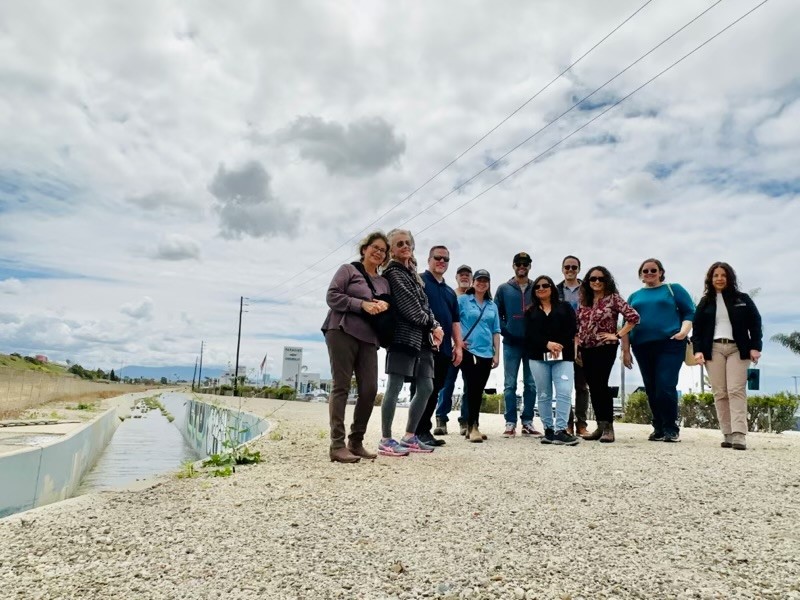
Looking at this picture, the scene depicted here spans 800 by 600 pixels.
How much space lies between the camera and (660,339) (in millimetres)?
5988

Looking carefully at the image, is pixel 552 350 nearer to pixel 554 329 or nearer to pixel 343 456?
pixel 554 329

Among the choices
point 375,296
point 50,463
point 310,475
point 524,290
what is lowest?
point 50,463

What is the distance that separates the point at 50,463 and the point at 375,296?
15.6ft

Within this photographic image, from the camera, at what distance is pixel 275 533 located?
257cm

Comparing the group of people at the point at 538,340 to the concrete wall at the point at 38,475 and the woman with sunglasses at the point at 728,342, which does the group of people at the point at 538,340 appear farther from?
the concrete wall at the point at 38,475

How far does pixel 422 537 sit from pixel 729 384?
438 centimetres

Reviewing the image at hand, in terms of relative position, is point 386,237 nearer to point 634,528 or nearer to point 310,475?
point 310,475

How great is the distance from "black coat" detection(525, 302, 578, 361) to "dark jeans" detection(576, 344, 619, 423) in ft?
0.89

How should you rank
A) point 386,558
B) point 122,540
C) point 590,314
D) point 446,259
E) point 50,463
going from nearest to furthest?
1. point 386,558
2. point 122,540
3. point 446,259
4. point 590,314
5. point 50,463

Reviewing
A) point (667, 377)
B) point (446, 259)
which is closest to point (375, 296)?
point (446, 259)

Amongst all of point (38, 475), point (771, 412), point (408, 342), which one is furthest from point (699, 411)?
point (38, 475)

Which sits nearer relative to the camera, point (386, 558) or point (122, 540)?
point (386, 558)

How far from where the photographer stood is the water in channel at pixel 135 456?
10859 mm

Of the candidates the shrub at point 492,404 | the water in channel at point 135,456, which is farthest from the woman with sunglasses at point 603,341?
the shrub at point 492,404
